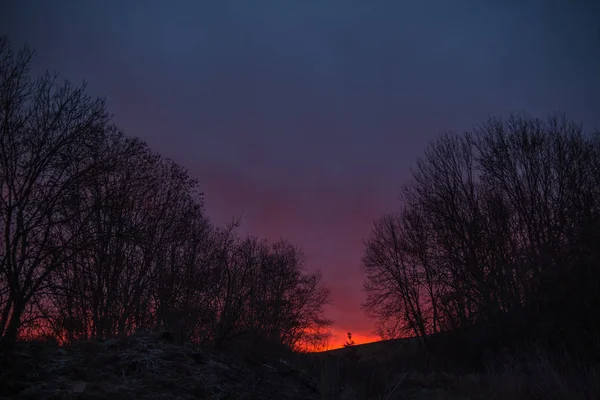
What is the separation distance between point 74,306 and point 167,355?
346 inches

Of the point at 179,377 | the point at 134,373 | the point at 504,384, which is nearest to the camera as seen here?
the point at 134,373

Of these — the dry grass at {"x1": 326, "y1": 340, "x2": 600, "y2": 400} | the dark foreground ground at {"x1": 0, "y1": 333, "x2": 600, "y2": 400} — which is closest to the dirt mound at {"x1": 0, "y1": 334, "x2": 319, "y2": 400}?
the dark foreground ground at {"x1": 0, "y1": 333, "x2": 600, "y2": 400}

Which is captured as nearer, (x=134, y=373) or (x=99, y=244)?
(x=134, y=373)

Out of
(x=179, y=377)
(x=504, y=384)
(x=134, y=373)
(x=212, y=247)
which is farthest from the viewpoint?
(x=212, y=247)

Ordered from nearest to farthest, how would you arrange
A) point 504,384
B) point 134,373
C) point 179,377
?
point 134,373, point 179,377, point 504,384

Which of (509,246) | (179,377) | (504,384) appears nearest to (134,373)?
(179,377)

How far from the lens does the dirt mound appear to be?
614 centimetres

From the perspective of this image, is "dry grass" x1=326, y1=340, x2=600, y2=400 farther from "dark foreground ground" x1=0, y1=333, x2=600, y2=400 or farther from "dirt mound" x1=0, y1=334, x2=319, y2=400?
"dirt mound" x1=0, y1=334, x2=319, y2=400

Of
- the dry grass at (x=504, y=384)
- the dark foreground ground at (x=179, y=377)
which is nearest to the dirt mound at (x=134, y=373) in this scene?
the dark foreground ground at (x=179, y=377)

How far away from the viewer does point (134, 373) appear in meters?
7.23

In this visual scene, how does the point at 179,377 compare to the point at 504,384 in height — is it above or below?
above

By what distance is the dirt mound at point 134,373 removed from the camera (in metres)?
6.14

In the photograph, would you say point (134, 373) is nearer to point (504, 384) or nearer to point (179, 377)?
point (179, 377)

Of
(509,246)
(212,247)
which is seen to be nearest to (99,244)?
(212,247)
